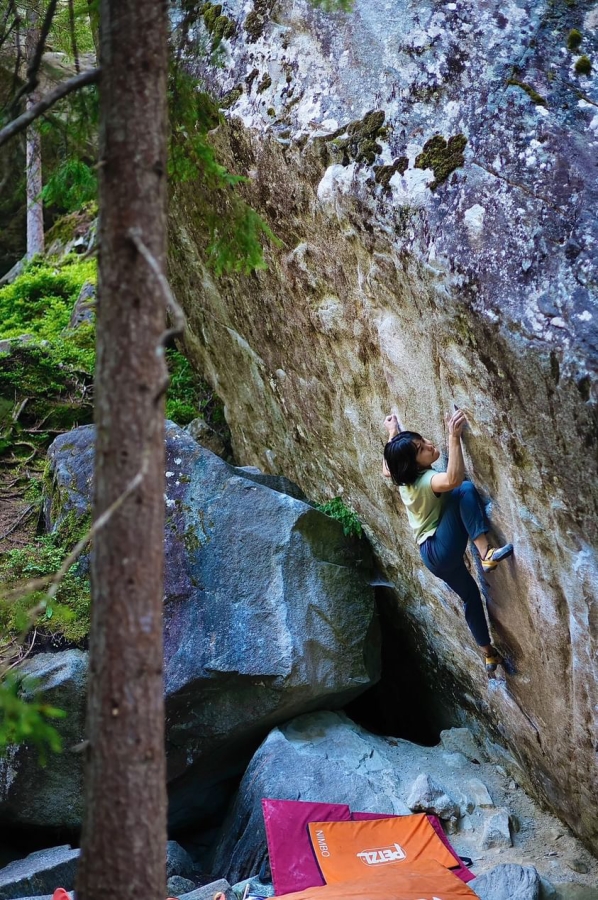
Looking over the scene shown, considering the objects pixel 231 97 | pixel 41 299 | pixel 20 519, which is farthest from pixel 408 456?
pixel 41 299

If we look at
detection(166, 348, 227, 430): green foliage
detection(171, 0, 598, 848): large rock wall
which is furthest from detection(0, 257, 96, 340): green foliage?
detection(171, 0, 598, 848): large rock wall

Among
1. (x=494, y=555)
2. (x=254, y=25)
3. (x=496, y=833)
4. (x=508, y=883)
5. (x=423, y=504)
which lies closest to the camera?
(x=494, y=555)

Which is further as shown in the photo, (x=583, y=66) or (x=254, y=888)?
(x=254, y=888)

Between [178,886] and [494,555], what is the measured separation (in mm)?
4221

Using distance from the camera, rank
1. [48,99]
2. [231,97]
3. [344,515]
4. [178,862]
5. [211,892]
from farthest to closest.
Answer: [344,515] → [231,97] → [178,862] → [211,892] → [48,99]

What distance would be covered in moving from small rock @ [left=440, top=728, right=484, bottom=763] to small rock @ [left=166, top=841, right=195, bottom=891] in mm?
3008

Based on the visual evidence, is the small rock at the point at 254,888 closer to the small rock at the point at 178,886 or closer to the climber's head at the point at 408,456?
the small rock at the point at 178,886

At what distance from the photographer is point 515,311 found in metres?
5.51

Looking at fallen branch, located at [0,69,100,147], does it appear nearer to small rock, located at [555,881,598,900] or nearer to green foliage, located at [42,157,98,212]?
green foliage, located at [42,157,98,212]

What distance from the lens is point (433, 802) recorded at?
7.91 metres

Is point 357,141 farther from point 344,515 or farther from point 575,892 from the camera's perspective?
point 575,892

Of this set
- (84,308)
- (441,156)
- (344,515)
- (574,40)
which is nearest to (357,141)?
(441,156)

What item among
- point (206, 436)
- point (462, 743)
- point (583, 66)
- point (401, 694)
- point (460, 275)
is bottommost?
point (401, 694)

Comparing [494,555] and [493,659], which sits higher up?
[494,555]
